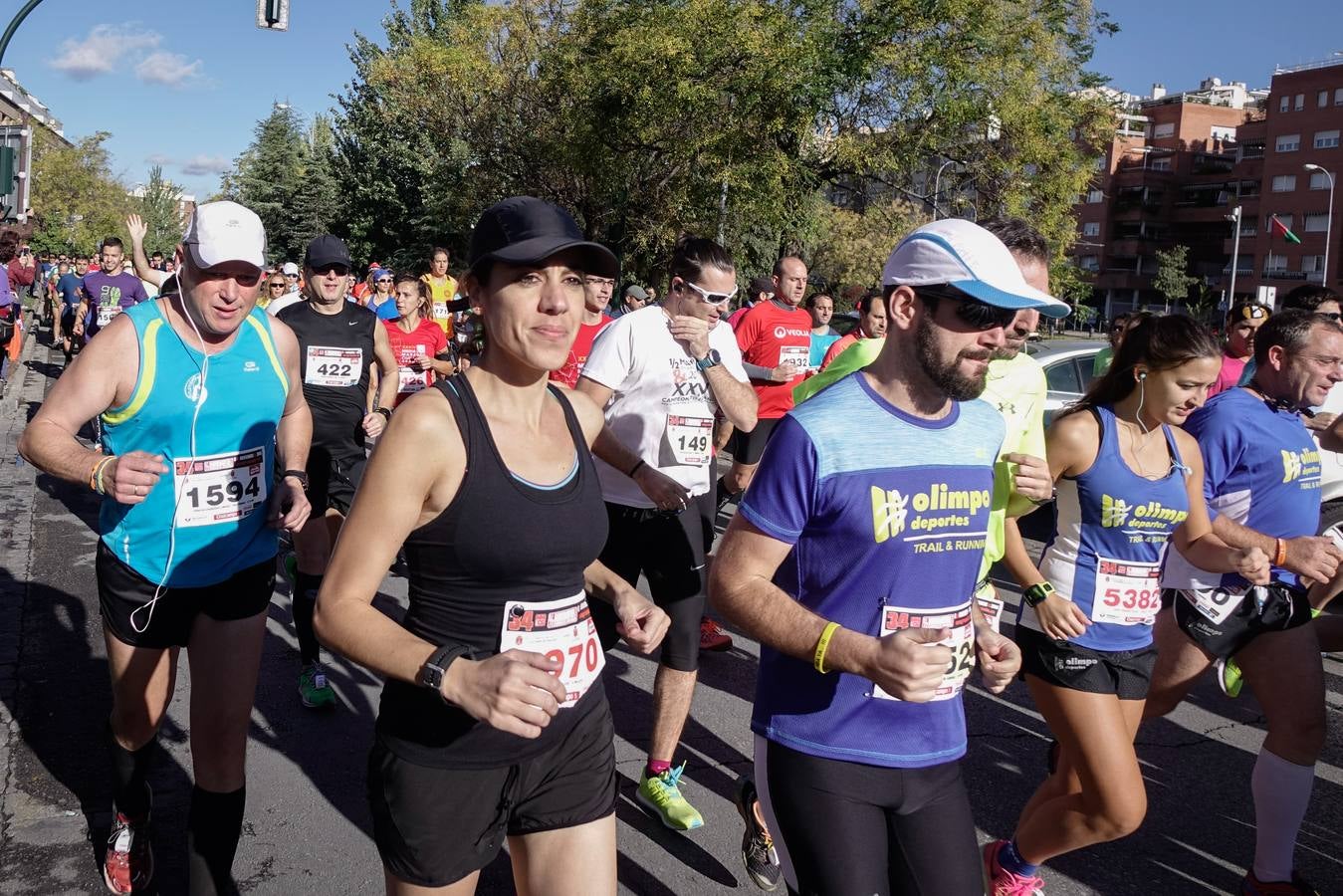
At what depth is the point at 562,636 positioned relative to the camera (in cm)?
241

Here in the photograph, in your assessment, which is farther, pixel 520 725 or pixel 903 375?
pixel 903 375

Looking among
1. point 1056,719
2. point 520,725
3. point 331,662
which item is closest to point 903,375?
point 520,725

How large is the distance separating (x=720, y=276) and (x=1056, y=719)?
2193mm

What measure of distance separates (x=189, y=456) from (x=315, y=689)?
230cm

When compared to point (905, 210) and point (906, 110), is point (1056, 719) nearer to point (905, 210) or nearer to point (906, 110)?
point (906, 110)

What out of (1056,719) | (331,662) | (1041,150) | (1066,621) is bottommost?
(331,662)

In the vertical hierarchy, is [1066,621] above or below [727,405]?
below

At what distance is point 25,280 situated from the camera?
67.4ft

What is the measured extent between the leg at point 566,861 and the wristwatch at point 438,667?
524mm

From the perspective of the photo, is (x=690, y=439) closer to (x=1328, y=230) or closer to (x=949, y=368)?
(x=949, y=368)

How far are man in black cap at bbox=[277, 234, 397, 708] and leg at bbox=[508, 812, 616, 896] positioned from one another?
155 inches

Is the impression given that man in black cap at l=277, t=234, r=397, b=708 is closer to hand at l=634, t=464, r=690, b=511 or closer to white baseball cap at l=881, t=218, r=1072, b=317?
hand at l=634, t=464, r=690, b=511

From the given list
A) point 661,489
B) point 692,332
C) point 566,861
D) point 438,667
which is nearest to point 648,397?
point 692,332

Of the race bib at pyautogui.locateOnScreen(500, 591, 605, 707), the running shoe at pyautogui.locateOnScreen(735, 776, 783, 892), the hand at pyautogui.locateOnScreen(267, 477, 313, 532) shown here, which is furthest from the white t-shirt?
the race bib at pyautogui.locateOnScreen(500, 591, 605, 707)
